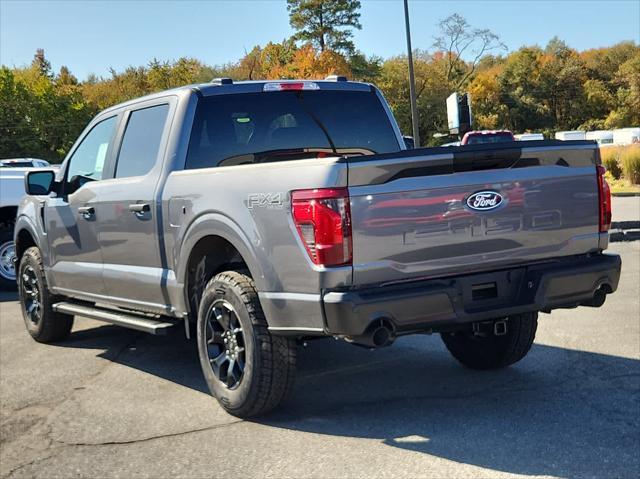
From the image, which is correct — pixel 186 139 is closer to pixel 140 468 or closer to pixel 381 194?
A: pixel 381 194

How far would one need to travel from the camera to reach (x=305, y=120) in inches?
211

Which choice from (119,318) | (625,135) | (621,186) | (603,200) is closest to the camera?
(603,200)

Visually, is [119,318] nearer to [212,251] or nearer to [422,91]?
[212,251]

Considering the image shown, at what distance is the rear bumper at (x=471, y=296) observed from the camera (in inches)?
143

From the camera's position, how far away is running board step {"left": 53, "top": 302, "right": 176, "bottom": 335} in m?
4.96

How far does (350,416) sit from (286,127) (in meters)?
2.10

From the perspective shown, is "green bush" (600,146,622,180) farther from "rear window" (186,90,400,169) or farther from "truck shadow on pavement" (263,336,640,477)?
"rear window" (186,90,400,169)

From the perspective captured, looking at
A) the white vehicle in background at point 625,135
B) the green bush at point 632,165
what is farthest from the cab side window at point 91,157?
the white vehicle in background at point 625,135

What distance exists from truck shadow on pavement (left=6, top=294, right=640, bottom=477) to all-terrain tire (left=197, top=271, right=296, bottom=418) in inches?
8.1

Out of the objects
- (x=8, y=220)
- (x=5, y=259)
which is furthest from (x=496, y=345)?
(x=8, y=220)

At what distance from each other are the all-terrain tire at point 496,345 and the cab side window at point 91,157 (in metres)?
3.03

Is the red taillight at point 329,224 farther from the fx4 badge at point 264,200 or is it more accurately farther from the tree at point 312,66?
the tree at point 312,66

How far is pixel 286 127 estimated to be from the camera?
5.28 meters

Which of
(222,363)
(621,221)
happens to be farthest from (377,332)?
(621,221)
